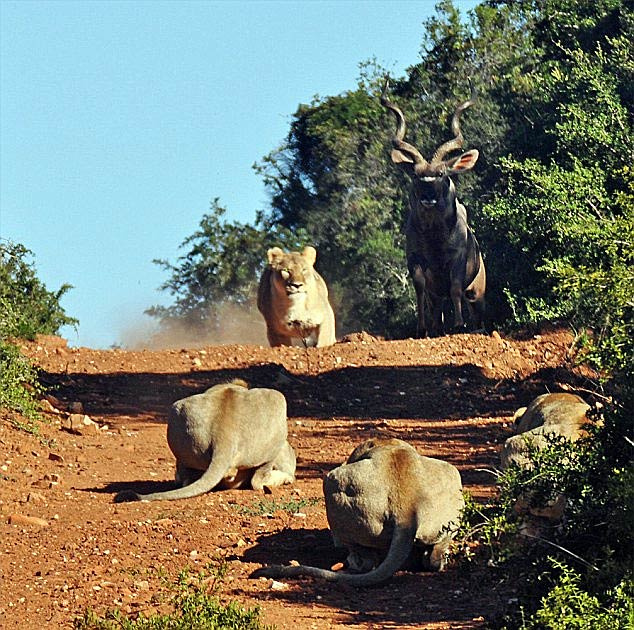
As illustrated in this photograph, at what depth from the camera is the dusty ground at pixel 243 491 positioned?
8.95m

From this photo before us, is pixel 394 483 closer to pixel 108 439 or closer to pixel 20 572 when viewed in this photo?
pixel 20 572

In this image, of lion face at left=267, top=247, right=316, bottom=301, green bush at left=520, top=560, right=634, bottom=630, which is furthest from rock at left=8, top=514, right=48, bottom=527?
lion face at left=267, top=247, right=316, bottom=301

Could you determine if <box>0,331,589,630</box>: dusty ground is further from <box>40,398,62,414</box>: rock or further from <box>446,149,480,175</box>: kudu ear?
<box>446,149,480,175</box>: kudu ear

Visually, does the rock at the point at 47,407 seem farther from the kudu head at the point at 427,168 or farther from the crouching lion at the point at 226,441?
the kudu head at the point at 427,168

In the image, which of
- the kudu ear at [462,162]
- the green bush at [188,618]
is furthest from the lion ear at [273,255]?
the green bush at [188,618]

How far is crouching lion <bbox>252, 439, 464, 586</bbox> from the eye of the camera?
9.27 meters

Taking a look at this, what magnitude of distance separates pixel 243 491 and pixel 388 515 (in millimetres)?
2957

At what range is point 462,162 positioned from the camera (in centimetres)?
2136

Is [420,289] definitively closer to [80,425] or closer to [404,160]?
[404,160]

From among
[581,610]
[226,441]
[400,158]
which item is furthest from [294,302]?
[581,610]

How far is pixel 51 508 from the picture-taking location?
12.0 metres

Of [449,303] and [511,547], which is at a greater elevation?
[449,303]

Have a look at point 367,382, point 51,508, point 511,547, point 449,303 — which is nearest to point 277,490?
point 51,508

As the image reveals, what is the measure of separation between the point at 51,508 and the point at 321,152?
73.5 ft
